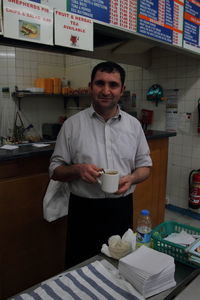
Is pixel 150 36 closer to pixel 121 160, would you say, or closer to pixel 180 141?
pixel 121 160

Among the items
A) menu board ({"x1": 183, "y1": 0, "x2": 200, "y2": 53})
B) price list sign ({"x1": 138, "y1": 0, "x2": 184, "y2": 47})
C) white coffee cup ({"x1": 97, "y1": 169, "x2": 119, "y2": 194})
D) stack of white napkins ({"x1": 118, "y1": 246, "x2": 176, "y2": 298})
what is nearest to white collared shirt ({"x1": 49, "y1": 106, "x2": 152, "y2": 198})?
white coffee cup ({"x1": 97, "y1": 169, "x2": 119, "y2": 194})

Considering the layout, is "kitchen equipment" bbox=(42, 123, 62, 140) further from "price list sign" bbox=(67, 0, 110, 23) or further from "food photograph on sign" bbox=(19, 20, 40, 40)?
"food photograph on sign" bbox=(19, 20, 40, 40)

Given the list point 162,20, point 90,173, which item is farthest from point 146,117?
point 90,173

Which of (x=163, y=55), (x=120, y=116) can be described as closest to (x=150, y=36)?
(x=120, y=116)

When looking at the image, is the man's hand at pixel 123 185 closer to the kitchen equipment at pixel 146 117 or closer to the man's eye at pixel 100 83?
the man's eye at pixel 100 83

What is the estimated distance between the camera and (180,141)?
366 cm

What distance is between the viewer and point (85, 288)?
0.83 m

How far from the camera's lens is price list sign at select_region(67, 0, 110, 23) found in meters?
1.67

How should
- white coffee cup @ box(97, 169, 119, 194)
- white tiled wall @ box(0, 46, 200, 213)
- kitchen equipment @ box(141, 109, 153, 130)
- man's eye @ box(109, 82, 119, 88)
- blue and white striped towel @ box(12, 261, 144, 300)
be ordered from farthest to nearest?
kitchen equipment @ box(141, 109, 153, 130) < white tiled wall @ box(0, 46, 200, 213) < man's eye @ box(109, 82, 119, 88) < white coffee cup @ box(97, 169, 119, 194) < blue and white striped towel @ box(12, 261, 144, 300)

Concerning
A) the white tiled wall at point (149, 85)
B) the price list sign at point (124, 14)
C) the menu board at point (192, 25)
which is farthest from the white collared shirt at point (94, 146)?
the white tiled wall at point (149, 85)

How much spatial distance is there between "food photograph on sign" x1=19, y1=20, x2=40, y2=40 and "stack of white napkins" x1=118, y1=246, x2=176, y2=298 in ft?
4.17

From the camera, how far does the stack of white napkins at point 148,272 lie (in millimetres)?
825

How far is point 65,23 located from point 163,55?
2.39 meters

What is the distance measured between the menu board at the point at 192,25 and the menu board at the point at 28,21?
5.29 ft
